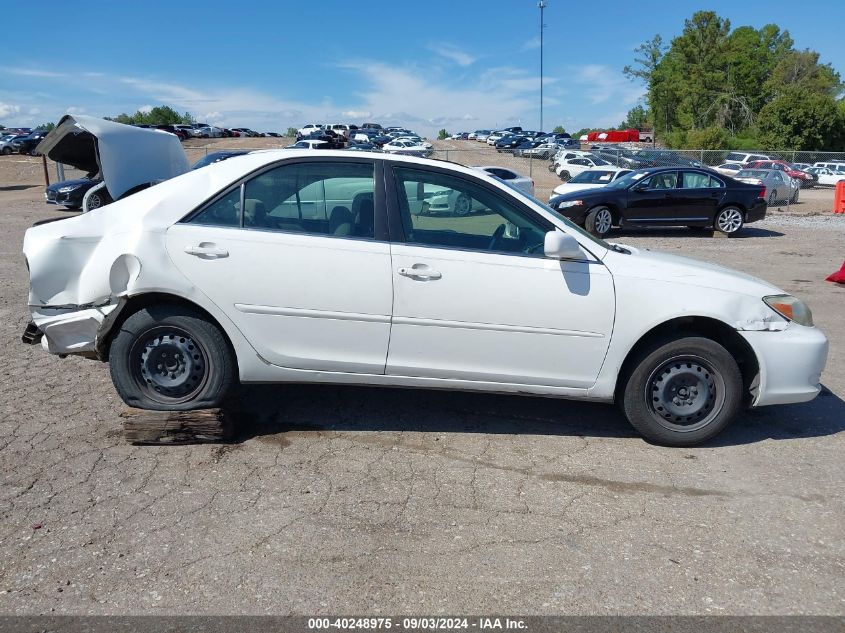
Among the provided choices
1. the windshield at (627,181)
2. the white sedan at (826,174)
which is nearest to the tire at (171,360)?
the windshield at (627,181)

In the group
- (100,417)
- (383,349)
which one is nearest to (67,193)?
(100,417)

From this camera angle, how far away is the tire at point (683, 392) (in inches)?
173

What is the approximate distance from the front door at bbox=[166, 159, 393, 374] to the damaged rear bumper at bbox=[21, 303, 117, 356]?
64cm

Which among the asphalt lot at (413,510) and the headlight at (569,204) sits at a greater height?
the headlight at (569,204)

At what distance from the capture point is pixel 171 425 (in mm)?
4309

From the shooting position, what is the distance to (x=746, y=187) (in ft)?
55.2

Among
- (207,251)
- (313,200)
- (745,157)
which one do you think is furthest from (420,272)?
(745,157)

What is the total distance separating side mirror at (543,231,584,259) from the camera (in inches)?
164

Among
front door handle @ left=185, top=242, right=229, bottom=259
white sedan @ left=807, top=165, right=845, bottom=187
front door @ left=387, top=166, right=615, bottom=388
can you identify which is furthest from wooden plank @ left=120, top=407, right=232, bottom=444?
white sedan @ left=807, top=165, right=845, bottom=187

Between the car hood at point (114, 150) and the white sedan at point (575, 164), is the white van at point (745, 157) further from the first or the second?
the car hood at point (114, 150)

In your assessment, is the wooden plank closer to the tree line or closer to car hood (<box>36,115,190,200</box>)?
car hood (<box>36,115,190,200</box>)

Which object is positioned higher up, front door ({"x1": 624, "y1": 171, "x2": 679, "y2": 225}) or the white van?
the white van

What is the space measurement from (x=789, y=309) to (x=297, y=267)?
10.1ft

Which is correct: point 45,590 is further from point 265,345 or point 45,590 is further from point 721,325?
point 721,325
